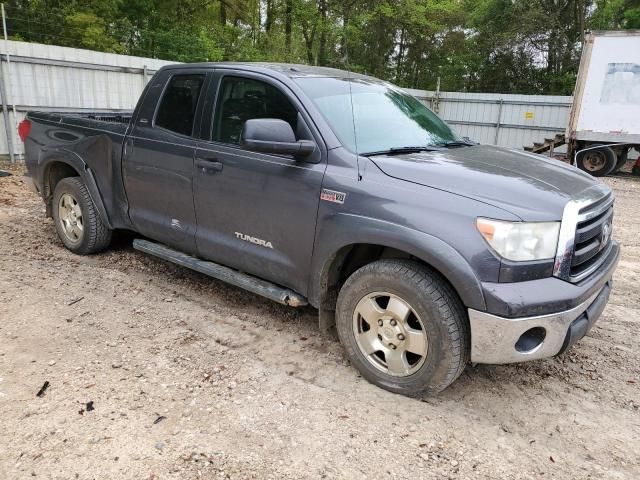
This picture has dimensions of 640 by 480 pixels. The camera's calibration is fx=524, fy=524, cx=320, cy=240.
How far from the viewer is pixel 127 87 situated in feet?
38.8

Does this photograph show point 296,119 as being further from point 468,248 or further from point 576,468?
point 576,468

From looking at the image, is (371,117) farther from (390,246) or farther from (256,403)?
(256,403)

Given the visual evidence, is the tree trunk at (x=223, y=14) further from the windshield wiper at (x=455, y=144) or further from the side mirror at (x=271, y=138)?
the side mirror at (x=271, y=138)

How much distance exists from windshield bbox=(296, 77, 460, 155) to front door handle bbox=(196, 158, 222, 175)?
838 mm

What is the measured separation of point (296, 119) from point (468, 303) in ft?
5.44

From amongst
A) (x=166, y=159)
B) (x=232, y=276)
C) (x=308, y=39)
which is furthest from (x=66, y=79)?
(x=308, y=39)

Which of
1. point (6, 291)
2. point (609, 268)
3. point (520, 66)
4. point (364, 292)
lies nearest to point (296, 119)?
point (364, 292)

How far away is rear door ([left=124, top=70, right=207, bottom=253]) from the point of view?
13.5 feet

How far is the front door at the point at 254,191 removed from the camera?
3.40 m

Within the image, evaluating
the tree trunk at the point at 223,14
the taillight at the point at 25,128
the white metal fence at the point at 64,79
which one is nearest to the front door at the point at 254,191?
the taillight at the point at 25,128

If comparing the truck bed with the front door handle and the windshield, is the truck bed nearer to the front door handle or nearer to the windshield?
the front door handle

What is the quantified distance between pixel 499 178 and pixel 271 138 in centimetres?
137

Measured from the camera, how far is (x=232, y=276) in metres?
3.91

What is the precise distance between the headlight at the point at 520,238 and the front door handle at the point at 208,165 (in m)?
1.97
